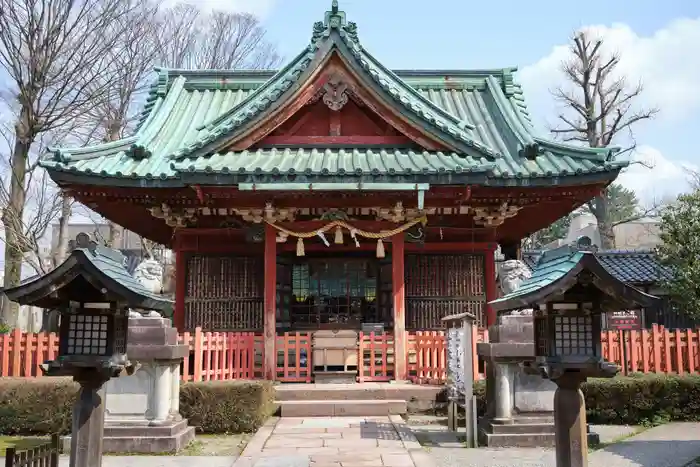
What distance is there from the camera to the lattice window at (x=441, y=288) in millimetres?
14648

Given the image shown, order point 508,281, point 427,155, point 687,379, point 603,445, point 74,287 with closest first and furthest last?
point 74,287
point 603,445
point 508,281
point 687,379
point 427,155

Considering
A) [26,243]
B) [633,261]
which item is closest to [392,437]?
[26,243]

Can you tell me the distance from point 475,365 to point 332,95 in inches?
255

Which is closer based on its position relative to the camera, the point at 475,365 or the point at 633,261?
the point at 475,365

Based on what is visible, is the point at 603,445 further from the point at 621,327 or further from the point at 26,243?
the point at 26,243

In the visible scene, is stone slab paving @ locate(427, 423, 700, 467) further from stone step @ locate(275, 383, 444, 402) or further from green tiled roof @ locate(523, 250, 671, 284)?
green tiled roof @ locate(523, 250, 671, 284)

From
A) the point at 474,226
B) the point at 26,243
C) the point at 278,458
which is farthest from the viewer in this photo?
the point at 26,243

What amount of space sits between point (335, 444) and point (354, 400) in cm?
273

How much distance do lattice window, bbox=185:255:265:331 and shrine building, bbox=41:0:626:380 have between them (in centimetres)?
3

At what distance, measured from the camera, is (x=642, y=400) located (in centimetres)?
1138

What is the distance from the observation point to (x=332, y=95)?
45.4ft

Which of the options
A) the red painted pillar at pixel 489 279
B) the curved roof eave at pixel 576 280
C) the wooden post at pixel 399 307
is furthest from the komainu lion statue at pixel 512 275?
the curved roof eave at pixel 576 280

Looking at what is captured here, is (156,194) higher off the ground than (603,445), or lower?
higher

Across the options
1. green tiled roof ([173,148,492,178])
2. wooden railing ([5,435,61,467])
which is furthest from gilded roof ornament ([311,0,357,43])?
wooden railing ([5,435,61,467])
